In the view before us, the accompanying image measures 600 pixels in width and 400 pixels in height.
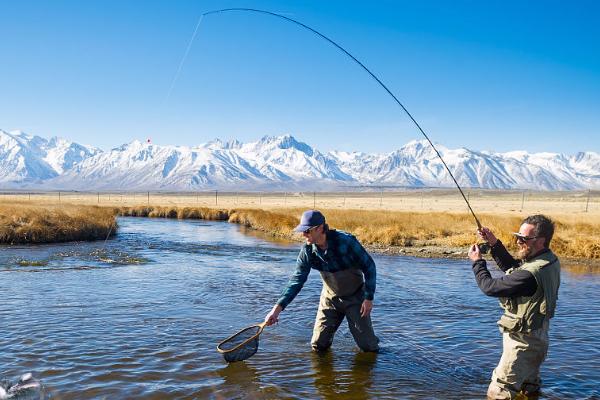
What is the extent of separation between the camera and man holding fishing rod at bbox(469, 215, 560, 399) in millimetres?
5234

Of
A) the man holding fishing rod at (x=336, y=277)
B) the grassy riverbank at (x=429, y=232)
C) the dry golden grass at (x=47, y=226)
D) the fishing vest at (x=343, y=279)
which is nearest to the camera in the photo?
the man holding fishing rod at (x=336, y=277)

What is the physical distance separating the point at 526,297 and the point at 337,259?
2.41m

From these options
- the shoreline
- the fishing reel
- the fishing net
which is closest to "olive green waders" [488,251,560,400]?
the fishing reel

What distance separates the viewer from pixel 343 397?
6594 mm

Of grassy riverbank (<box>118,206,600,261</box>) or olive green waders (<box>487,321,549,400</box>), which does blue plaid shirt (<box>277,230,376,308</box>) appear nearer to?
olive green waders (<box>487,321,549,400</box>)

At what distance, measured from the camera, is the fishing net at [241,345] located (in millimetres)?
7402

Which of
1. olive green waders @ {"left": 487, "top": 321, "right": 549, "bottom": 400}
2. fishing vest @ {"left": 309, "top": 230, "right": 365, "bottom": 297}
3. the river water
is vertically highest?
fishing vest @ {"left": 309, "top": 230, "right": 365, "bottom": 297}

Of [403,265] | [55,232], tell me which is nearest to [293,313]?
[403,265]

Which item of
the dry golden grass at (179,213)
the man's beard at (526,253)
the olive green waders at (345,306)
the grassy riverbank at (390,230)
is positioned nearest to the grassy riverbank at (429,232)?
the grassy riverbank at (390,230)

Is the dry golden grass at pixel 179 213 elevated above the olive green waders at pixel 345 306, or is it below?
below

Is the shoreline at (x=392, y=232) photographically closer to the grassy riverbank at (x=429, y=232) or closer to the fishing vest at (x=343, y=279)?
the grassy riverbank at (x=429, y=232)

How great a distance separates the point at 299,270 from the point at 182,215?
42.4 metres

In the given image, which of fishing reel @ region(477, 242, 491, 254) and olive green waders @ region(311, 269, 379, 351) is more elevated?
fishing reel @ region(477, 242, 491, 254)

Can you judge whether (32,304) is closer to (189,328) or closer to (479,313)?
(189,328)
